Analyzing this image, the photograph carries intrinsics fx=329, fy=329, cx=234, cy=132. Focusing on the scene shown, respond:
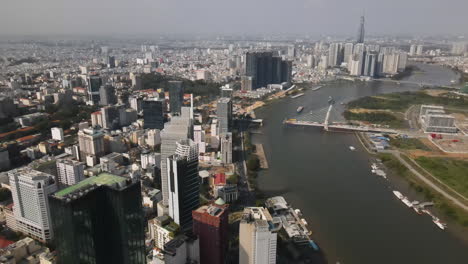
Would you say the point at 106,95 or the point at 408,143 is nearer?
the point at 408,143

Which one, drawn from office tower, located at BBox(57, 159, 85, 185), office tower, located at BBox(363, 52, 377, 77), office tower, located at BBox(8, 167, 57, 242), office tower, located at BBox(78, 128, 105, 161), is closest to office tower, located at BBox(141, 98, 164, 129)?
office tower, located at BBox(78, 128, 105, 161)

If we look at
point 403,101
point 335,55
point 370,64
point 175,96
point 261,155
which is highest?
point 335,55

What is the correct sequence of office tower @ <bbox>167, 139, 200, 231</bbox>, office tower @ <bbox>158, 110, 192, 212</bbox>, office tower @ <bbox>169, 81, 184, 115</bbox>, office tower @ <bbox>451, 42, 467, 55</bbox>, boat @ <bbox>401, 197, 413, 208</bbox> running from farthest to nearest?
office tower @ <bbox>451, 42, 467, 55</bbox>, office tower @ <bbox>169, 81, 184, 115</bbox>, boat @ <bbox>401, 197, 413, 208</bbox>, office tower @ <bbox>158, 110, 192, 212</bbox>, office tower @ <bbox>167, 139, 200, 231</bbox>

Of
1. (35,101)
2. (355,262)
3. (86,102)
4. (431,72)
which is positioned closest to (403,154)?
(355,262)

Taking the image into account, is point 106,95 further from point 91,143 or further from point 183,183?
point 183,183

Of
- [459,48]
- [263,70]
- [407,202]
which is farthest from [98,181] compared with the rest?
[459,48]

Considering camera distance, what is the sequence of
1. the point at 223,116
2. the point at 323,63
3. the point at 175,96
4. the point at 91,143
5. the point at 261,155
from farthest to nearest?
the point at 323,63 → the point at 175,96 → the point at 223,116 → the point at 261,155 → the point at 91,143

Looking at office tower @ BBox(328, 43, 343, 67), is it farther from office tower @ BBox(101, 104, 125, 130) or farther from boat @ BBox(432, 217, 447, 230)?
boat @ BBox(432, 217, 447, 230)
